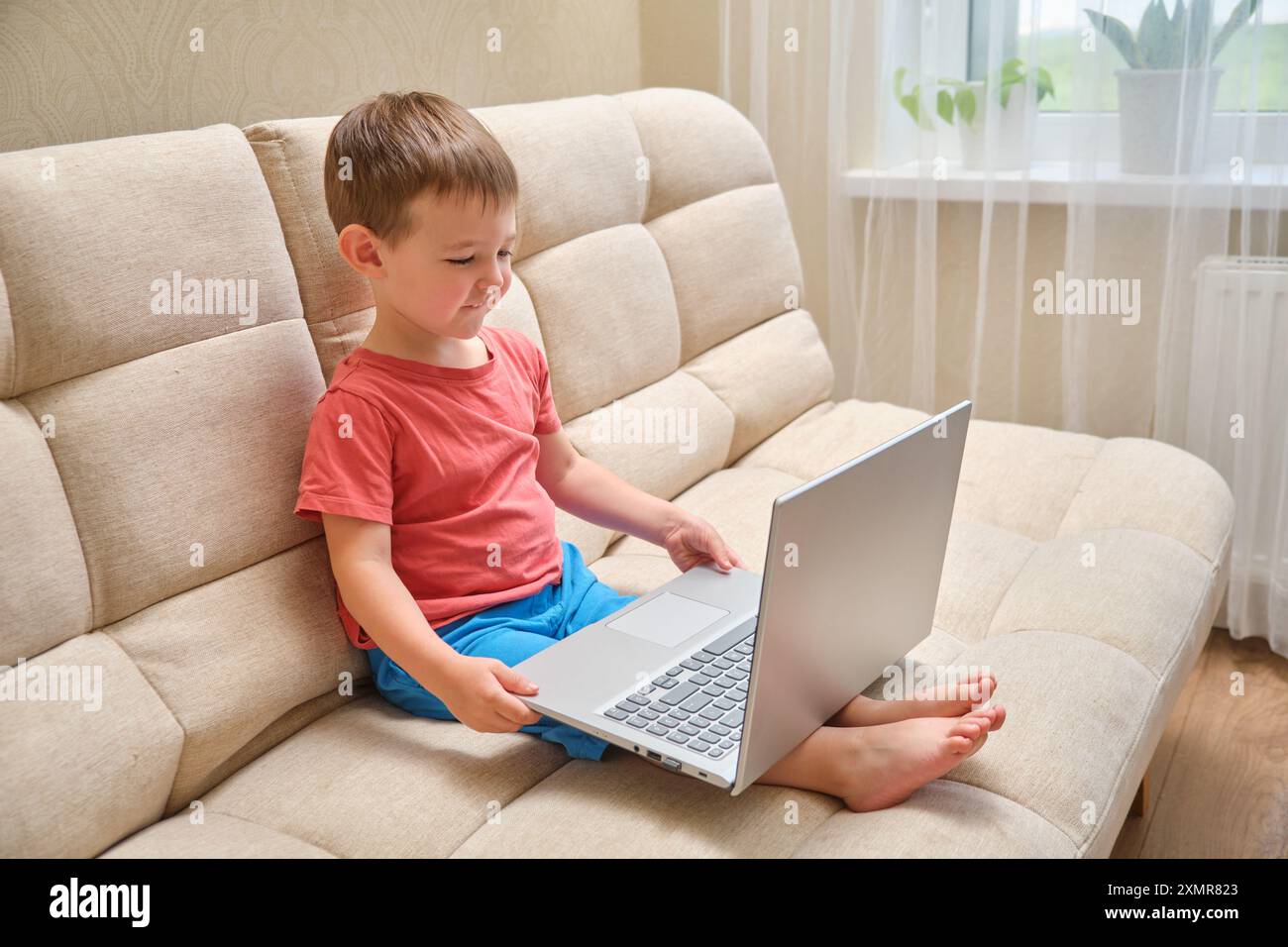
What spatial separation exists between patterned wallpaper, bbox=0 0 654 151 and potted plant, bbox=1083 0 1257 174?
1.03m

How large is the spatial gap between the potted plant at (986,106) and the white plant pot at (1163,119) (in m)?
0.16

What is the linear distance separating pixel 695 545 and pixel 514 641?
0.95ft

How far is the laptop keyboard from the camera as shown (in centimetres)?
108

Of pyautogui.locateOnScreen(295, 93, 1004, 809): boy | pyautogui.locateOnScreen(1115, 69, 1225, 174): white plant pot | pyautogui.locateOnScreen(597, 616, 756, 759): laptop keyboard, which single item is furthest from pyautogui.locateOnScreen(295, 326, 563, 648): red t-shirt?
pyautogui.locateOnScreen(1115, 69, 1225, 174): white plant pot

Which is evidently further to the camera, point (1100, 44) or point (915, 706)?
point (1100, 44)

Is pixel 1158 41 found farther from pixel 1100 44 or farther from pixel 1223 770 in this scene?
pixel 1223 770

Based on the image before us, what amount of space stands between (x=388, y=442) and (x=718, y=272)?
3.02 ft

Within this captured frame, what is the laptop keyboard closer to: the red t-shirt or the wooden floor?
the red t-shirt

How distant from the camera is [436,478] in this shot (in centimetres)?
124

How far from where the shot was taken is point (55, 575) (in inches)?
40.5

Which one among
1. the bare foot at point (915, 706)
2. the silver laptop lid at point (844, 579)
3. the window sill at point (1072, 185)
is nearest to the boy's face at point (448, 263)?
the silver laptop lid at point (844, 579)

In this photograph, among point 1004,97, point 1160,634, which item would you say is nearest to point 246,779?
point 1160,634

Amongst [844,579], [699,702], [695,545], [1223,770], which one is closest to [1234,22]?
[1223,770]

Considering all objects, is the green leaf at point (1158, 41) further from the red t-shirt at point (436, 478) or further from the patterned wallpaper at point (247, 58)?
the red t-shirt at point (436, 478)
